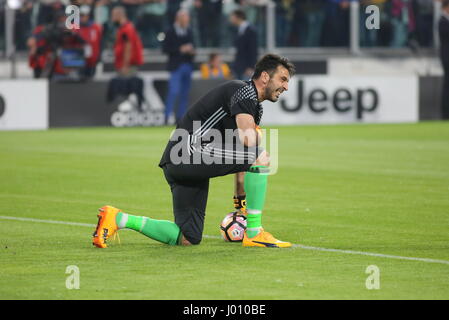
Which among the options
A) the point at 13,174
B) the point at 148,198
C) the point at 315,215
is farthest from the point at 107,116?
the point at 315,215

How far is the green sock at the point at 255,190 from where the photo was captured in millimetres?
9414

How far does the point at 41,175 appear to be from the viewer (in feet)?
50.4

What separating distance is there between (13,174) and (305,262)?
7625 millimetres

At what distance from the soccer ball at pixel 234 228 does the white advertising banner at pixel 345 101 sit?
1512 cm

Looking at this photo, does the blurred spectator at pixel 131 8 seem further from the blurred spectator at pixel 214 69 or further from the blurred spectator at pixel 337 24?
the blurred spectator at pixel 337 24

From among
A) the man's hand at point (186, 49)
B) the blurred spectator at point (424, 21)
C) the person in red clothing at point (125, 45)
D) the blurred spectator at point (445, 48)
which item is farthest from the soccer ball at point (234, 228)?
the blurred spectator at point (424, 21)

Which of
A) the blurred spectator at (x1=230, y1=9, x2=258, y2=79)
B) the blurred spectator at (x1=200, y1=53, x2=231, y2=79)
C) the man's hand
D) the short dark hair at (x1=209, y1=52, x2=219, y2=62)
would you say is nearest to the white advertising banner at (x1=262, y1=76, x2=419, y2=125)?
the blurred spectator at (x1=230, y1=9, x2=258, y2=79)

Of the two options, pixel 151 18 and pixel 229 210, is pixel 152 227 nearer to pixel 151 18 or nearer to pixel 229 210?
pixel 229 210

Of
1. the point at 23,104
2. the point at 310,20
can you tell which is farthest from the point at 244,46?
the point at 23,104

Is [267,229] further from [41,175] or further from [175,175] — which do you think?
[41,175]

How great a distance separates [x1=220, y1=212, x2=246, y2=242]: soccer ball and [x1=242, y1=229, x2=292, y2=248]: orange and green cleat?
22cm

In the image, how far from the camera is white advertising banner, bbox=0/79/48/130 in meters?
22.9

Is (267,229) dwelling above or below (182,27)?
below
